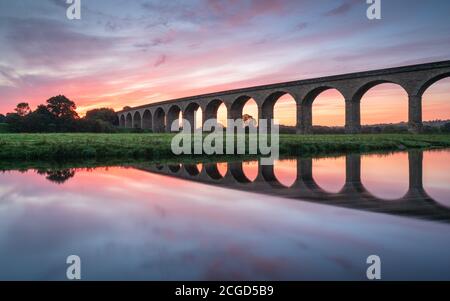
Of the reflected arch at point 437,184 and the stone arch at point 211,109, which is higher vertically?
the stone arch at point 211,109

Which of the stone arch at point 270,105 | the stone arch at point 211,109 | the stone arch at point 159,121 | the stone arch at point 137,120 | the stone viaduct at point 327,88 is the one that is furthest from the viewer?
the stone arch at point 137,120

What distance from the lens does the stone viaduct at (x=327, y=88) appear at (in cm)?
2609

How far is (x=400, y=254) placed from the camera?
3350 millimetres

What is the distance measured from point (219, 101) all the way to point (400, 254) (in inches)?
1693

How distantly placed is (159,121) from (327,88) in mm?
38715

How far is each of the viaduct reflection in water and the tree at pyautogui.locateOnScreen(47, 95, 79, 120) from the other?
122 feet

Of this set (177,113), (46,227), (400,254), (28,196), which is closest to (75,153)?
(28,196)

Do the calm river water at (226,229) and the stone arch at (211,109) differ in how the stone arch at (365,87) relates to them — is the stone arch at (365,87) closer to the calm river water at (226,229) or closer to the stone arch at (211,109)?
the stone arch at (211,109)

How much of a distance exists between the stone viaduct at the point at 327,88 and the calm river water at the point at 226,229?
2120 cm

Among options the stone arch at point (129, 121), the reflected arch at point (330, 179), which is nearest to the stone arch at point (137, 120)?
the stone arch at point (129, 121)

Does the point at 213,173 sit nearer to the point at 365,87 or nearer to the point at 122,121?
the point at 365,87

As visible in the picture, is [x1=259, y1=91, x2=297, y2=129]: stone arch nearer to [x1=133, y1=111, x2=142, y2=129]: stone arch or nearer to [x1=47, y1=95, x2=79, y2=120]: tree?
[x1=47, y1=95, x2=79, y2=120]: tree

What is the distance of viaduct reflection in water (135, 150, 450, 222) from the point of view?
5233 millimetres
